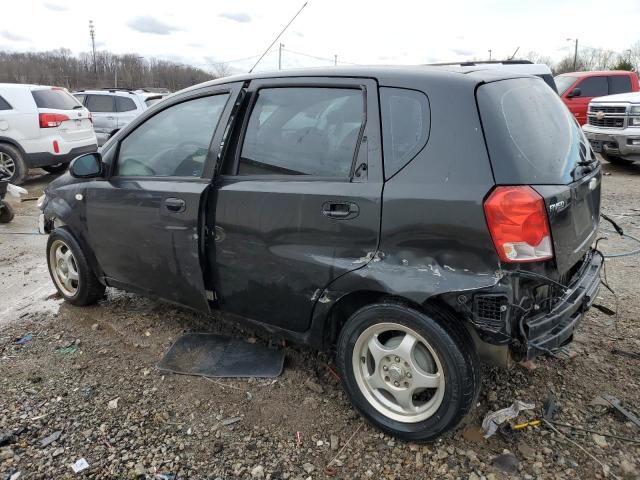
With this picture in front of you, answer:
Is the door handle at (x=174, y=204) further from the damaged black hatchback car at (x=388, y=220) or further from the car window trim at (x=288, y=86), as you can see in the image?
the car window trim at (x=288, y=86)

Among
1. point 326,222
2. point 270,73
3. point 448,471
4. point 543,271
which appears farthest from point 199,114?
point 448,471

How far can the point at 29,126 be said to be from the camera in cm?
901

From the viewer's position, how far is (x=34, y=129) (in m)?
9.06

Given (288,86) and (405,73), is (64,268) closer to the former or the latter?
(288,86)

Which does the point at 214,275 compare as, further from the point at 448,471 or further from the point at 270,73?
the point at 448,471

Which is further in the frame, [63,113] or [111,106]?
[111,106]

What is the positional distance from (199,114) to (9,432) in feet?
6.72

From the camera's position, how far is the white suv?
8906 millimetres

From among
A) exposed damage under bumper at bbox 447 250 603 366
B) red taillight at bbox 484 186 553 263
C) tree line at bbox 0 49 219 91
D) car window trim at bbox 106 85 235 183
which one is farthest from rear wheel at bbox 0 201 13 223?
tree line at bbox 0 49 219 91

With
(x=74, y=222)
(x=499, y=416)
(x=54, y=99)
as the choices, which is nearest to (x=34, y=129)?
(x=54, y=99)

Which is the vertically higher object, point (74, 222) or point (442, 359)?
point (74, 222)

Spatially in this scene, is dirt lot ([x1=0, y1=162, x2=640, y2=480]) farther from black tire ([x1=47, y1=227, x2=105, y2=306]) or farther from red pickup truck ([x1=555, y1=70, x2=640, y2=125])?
red pickup truck ([x1=555, y1=70, x2=640, y2=125])

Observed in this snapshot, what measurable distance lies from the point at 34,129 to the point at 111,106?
13.1 ft

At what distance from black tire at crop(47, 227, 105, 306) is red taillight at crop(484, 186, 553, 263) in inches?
121
